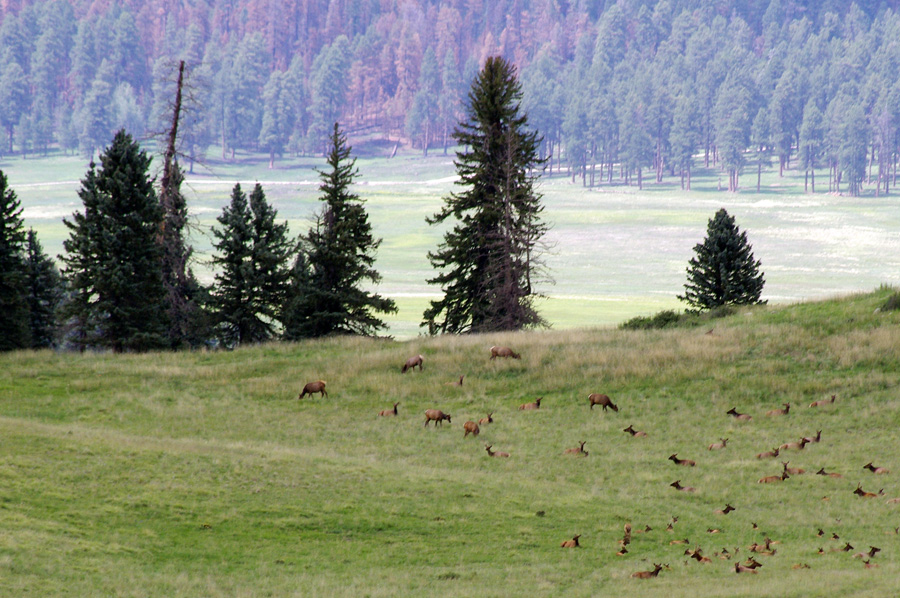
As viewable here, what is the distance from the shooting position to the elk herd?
13397 mm

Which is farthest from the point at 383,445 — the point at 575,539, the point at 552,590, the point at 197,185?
the point at 197,185

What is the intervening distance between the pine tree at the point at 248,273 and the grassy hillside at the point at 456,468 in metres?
10.0

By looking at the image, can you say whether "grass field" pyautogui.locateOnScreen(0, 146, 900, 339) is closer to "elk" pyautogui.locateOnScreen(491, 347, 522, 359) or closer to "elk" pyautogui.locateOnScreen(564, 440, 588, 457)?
"elk" pyautogui.locateOnScreen(491, 347, 522, 359)

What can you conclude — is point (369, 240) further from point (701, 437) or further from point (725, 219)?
point (701, 437)

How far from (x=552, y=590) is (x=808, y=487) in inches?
310

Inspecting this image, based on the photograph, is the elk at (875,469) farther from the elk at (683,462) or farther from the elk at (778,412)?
the elk at (778,412)

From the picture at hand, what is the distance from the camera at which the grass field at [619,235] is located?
323ft

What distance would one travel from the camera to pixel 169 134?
43.9 metres

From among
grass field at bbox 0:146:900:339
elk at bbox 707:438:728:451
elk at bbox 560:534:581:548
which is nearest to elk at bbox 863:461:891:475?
elk at bbox 707:438:728:451

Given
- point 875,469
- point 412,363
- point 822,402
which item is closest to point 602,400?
point 822,402

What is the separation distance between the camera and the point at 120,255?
126 ft

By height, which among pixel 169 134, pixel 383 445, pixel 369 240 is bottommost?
pixel 383 445

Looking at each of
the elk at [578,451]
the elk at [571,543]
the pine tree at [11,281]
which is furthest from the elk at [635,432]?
the pine tree at [11,281]

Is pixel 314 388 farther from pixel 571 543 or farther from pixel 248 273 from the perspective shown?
pixel 248 273
